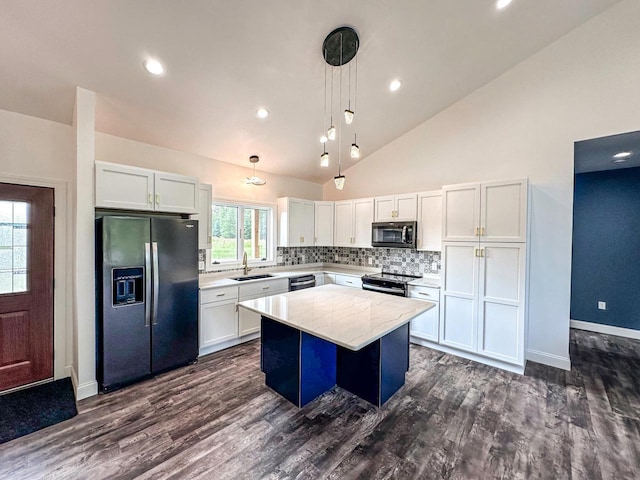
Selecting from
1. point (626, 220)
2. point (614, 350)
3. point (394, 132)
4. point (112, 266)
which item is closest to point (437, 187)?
point (394, 132)

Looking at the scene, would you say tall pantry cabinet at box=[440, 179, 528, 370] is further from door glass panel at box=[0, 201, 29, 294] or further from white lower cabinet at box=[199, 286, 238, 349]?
door glass panel at box=[0, 201, 29, 294]

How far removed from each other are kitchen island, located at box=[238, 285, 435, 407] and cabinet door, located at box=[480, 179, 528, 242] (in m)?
1.34

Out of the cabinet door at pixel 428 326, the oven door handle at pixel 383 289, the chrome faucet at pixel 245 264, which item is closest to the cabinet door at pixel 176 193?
the chrome faucet at pixel 245 264

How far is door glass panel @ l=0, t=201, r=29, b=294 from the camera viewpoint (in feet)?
8.55

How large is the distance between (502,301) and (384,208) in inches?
80.4

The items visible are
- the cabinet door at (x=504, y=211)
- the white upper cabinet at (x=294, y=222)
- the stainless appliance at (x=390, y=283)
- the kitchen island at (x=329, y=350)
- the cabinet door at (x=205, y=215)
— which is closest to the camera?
the kitchen island at (x=329, y=350)

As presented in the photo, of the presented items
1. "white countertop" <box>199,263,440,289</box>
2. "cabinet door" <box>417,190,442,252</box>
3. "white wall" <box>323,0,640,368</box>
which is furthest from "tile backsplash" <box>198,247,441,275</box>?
"white wall" <box>323,0,640,368</box>

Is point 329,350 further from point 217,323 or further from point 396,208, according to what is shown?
point 396,208

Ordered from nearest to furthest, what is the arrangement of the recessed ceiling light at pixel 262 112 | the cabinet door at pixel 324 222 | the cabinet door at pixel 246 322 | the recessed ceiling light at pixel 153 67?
the recessed ceiling light at pixel 153 67
the recessed ceiling light at pixel 262 112
the cabinet door at pixel 246 322
the cabinet door at pixel 324 222

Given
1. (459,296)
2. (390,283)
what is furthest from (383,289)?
(459,296)

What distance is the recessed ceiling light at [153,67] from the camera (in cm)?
238

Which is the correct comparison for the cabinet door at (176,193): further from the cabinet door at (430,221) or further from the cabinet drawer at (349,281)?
the cabinet door at (430,221)

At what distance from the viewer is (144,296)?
9.14ft

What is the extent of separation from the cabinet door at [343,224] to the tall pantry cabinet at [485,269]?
1.68m
